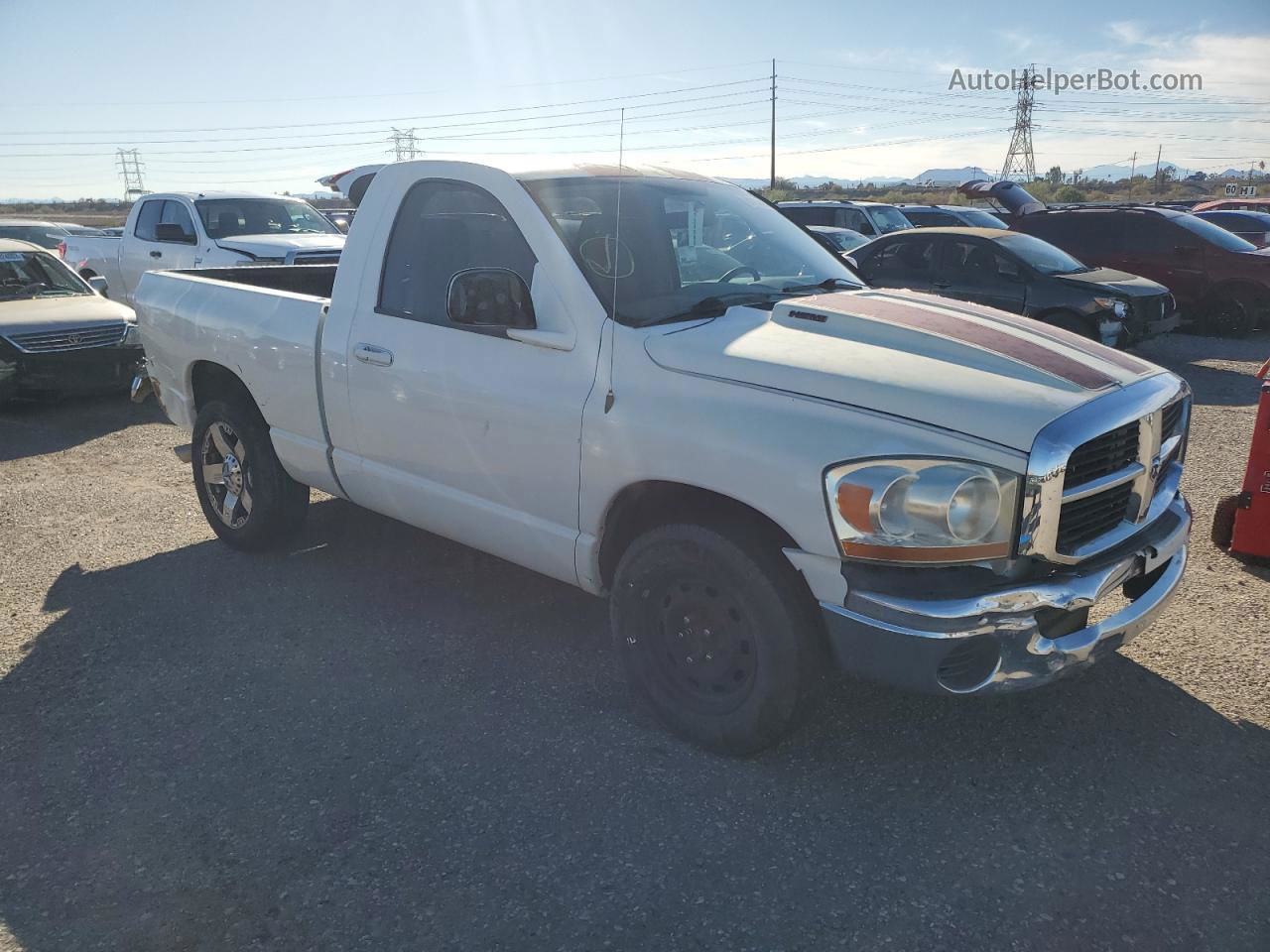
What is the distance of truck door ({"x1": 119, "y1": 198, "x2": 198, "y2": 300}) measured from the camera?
11.8 meters

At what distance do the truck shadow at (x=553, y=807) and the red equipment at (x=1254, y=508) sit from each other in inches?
59.2

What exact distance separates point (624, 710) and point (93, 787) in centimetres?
184

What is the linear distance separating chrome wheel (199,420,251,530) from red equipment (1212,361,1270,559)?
5.05 m

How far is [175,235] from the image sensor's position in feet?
38.7

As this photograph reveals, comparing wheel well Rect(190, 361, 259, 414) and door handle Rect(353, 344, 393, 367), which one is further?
wheel well Rect(190, 361, 259, 414)

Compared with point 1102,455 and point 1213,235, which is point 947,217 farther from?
point 1102,455

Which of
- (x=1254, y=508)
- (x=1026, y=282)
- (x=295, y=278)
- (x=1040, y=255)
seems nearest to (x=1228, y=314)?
(x=1040, y=255)

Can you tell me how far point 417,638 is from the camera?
4.29m

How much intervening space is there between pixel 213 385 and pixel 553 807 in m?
3.45

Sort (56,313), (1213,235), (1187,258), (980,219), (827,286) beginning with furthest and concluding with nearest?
1. (980,219)
2. (1213,235)
3. (1187,258)
4. (56,313)
5. (827,286)

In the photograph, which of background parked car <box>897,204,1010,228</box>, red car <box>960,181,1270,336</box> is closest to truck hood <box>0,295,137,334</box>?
red car <box>960,181,1270,336</box>

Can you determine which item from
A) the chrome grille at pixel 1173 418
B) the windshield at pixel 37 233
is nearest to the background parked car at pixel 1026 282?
the chrome grille at pixel 1173 418

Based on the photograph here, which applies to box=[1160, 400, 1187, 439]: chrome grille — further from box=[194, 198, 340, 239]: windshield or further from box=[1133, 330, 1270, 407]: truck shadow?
box=[194, 198, 340, 239]: windshield

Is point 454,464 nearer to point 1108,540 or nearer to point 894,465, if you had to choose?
point 894,465
